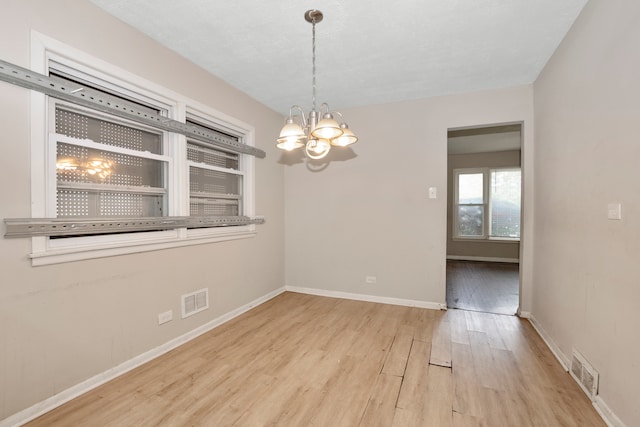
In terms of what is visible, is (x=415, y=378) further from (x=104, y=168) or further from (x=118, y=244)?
(x=104, y=168)

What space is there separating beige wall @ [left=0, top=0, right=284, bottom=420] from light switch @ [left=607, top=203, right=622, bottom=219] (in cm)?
317

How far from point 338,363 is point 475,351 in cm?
125

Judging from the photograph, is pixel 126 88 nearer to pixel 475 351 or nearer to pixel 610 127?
pixel 610 127

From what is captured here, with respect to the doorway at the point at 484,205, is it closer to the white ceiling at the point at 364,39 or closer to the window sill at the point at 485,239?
the window sill at the point at 485,239

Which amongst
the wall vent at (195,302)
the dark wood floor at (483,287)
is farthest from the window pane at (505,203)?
the wall vent at (195,302)

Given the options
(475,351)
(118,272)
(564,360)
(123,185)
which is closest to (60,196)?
(123,185)

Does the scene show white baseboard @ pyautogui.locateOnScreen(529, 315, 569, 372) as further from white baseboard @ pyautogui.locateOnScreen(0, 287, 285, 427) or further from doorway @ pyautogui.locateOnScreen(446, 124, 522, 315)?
white baseboard @ pyautogui.locateOnScreen(0, 287, 285, 427)

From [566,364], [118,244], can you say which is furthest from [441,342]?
[118,244]

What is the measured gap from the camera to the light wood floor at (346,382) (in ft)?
5.61

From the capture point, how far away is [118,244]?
2129 mm

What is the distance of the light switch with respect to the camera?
5.30 feet

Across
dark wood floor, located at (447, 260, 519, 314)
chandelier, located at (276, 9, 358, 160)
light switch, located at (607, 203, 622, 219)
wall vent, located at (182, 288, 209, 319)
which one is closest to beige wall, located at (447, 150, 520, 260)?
dark wood floor, located at (447, 260, 519, 314)

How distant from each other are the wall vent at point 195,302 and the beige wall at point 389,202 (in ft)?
5.39

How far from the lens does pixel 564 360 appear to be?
7.39ft
